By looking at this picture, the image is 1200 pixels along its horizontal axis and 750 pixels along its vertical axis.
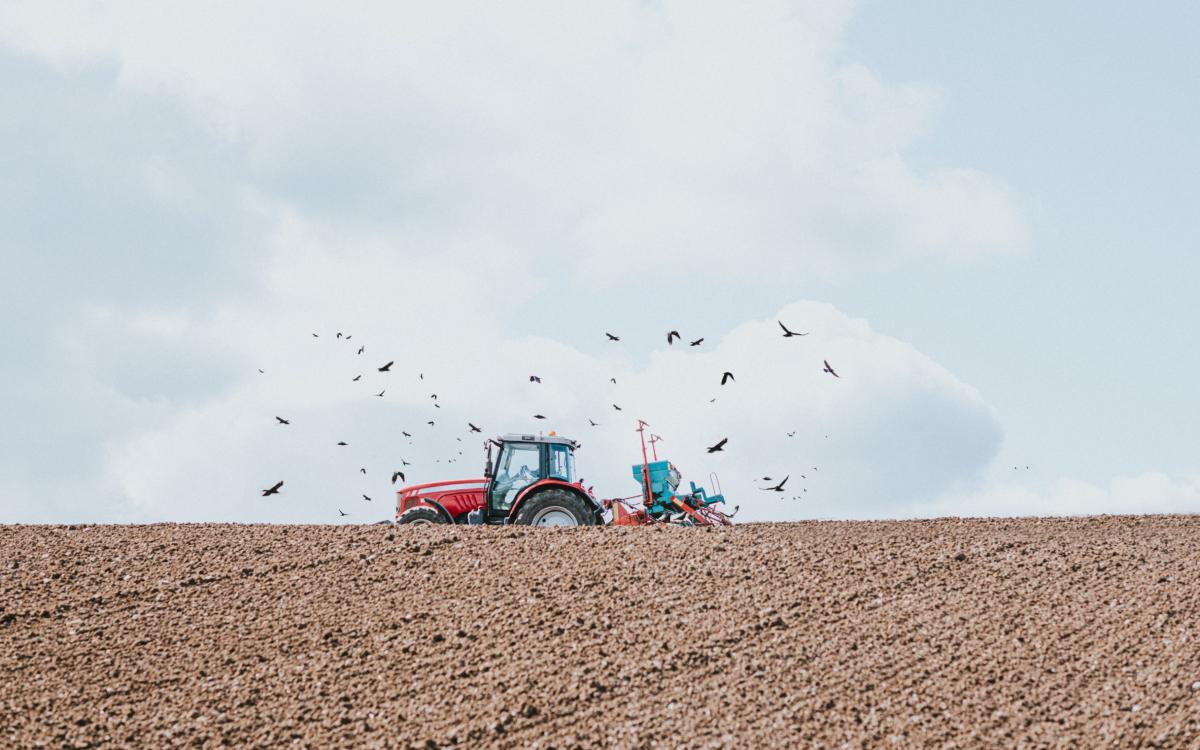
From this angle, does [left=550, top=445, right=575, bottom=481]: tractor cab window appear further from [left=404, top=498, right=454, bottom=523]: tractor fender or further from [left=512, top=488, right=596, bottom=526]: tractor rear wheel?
[left=404, top=498, right=454, bottom=523]: tractor fender

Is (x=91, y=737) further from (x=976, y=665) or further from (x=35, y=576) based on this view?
(x=976, y=665)

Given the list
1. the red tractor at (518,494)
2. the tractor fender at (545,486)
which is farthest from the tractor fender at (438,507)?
the tractor fender at (545,486)

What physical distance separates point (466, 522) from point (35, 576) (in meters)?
6.13

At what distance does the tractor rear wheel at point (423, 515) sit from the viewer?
14820 mm

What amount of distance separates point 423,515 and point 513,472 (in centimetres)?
162

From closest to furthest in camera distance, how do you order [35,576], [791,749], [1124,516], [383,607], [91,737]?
[791,749] → [91,737] → [383,607] → [35,576] → [1124,516]

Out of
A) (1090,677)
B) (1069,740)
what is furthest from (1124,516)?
(1069,740)

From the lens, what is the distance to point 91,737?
7.39m

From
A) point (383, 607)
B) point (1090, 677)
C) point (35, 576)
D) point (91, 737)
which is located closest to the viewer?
point (91, 737)

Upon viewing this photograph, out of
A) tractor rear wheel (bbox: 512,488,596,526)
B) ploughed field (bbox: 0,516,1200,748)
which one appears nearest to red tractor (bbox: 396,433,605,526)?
tractor rear wheel (bbox: 512,488,596,526)

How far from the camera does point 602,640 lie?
8484 mm

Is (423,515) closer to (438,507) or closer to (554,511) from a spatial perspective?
(438,507)

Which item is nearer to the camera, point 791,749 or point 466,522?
point 791,749

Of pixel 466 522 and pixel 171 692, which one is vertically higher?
pixel 466 522
